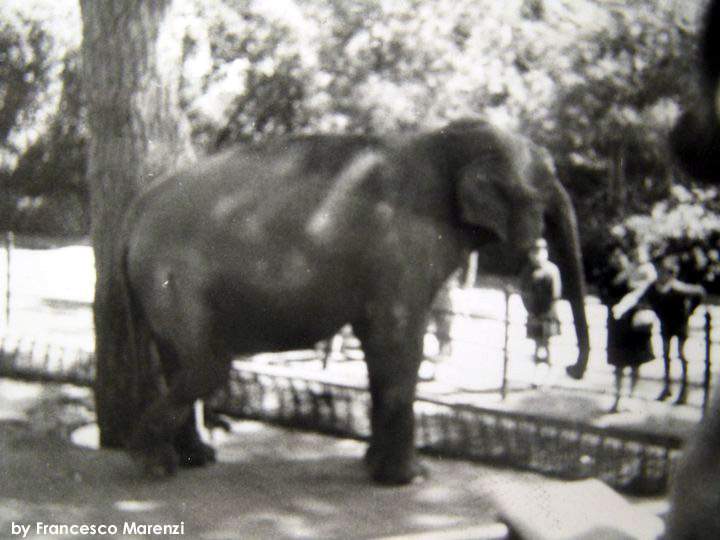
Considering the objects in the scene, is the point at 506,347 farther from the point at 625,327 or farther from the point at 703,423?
the point at 703,423

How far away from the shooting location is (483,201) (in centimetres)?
509

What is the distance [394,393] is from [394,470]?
0.44 metres

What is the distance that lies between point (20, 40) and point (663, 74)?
624cm

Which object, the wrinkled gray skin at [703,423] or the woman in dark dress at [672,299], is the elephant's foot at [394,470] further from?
the wrinkled gray skin at [703,423]

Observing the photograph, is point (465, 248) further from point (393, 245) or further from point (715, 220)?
point (715, 220)

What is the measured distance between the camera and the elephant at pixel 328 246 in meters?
5.02

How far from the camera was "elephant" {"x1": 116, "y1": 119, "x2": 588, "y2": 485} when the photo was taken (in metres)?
5.02

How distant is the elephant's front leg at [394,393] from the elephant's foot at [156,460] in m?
1.19

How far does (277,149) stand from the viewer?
5.26m

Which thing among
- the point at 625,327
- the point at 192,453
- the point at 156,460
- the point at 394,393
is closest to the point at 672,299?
the point at 625,327

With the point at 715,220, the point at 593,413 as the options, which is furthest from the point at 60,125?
the point at 715,220

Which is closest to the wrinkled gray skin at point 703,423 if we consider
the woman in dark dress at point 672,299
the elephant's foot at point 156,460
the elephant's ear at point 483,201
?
the elephant's ear at point 483,201

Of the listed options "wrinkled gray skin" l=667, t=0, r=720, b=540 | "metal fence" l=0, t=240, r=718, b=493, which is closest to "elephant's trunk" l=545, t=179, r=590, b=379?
"metal fence" l=0, t=240, r=718, b=493

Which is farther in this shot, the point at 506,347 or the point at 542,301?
the point at 542,301
